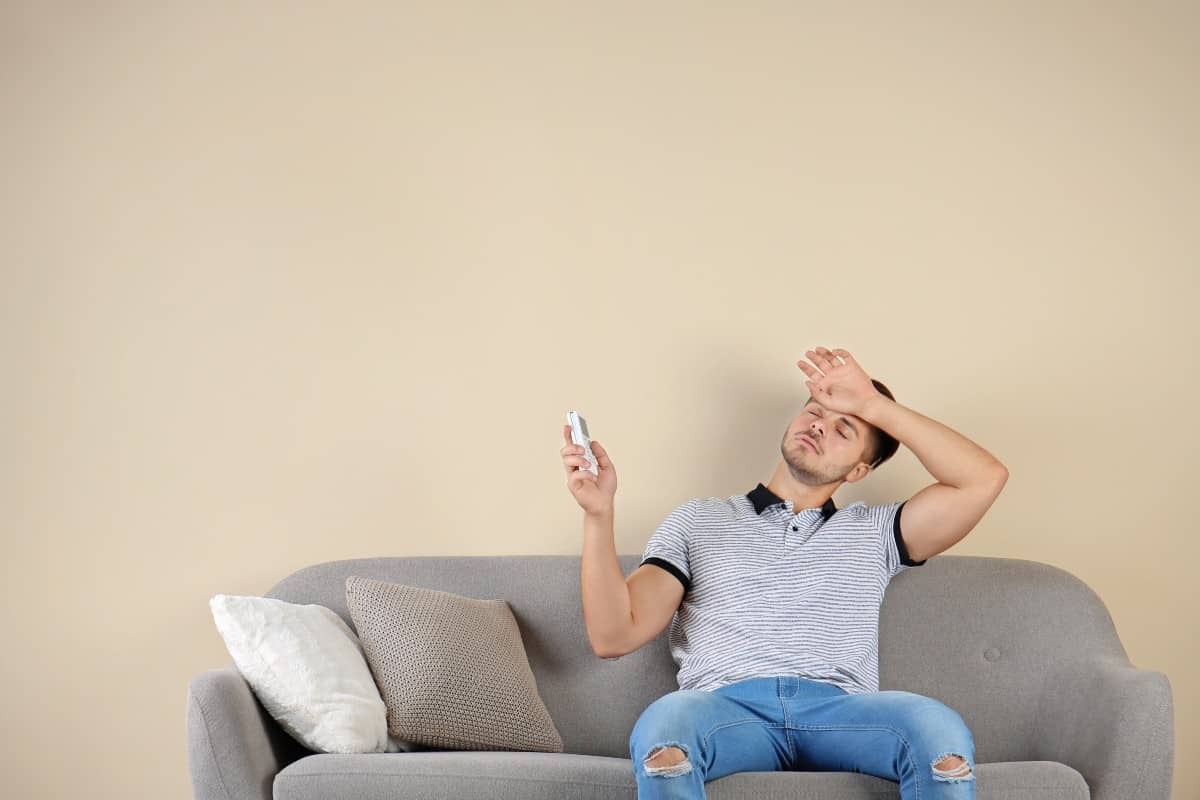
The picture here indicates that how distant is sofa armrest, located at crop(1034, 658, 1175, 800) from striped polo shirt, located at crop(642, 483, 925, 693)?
38 centimetres

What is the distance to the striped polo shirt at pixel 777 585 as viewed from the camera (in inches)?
87.4

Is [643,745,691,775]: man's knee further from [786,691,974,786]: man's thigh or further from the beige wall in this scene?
the beige wall

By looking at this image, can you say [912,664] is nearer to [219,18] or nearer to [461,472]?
[461,472]

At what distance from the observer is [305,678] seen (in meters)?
2.16

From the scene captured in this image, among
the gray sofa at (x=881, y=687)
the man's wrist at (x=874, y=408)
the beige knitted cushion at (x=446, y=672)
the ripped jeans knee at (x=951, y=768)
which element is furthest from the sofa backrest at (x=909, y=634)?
the ripped jeans knee at (x=951, y=768)

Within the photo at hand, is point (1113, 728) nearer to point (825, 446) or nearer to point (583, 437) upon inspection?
point (825, 446)

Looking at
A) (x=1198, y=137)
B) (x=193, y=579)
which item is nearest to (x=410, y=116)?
(x=193, y=579)

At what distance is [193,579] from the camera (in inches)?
111

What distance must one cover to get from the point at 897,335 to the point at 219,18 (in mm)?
1899

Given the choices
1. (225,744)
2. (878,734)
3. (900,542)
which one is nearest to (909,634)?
(900,542)

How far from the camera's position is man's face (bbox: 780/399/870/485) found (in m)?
2.46

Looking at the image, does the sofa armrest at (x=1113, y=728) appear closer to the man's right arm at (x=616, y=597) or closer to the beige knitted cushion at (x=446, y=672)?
the man's right arm at (x=616, y=597)

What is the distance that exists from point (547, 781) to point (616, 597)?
0.38 metres

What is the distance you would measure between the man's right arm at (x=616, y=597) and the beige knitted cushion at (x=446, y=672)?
0.25 m
